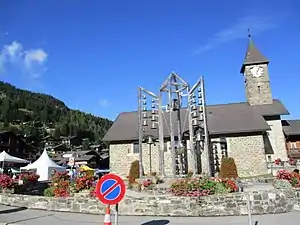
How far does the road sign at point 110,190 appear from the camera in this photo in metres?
5.66

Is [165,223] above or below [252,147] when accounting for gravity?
below

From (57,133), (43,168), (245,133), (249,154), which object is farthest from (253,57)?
(57,133)

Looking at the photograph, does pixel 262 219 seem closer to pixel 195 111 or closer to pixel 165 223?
pixel 165 223

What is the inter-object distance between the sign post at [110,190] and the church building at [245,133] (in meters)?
24.4

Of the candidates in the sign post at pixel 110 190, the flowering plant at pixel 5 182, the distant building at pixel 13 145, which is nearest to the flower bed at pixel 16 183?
the flowering plant at pixel 5 182

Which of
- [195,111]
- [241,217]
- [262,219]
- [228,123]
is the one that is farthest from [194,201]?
[228,123]

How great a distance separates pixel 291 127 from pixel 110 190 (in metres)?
42.5

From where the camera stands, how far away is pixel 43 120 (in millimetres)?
139000

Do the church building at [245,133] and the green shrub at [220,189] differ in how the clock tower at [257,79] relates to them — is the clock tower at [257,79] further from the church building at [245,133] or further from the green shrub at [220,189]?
the green shrub at [220,189]

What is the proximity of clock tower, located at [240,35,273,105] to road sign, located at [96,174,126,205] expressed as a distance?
34.6 metres

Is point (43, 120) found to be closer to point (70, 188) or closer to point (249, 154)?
point (249, 154)

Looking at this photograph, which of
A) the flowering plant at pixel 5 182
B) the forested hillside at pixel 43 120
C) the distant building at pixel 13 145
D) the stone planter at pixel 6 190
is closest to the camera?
the flowering plant at pixel 5 182

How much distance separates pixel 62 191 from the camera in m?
12.5

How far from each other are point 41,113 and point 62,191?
139 m
